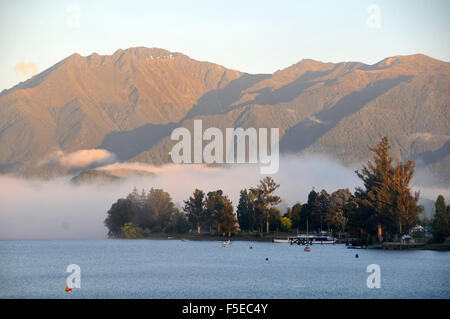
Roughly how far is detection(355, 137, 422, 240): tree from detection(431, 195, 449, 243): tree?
31.7 ft

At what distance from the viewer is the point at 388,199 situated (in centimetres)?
17138

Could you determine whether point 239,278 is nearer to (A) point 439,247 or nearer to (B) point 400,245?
(A) point 439,247

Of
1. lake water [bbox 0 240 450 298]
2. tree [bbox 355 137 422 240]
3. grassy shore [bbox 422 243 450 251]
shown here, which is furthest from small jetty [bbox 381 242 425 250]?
lake water [bbox 0 240 450 298]

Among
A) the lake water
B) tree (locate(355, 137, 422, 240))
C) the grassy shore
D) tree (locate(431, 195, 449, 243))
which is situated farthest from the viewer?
tree (locate(355, 137, 422, 240))

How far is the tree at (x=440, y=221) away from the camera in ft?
504

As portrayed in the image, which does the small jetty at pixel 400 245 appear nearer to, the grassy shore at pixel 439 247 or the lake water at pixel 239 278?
the grassy shore at pixel 439 247

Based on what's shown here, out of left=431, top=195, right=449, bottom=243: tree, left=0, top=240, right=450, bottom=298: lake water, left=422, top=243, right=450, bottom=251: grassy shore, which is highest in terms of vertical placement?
left=431, top=195, right=449, bottom=243: tree

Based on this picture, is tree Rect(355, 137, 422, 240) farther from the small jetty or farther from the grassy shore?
the grassy shore

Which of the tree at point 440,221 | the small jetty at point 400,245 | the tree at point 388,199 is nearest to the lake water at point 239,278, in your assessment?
the tree at point 440,221

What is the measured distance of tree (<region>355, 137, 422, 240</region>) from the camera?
6767 inches

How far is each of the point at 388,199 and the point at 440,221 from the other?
16721 mm
